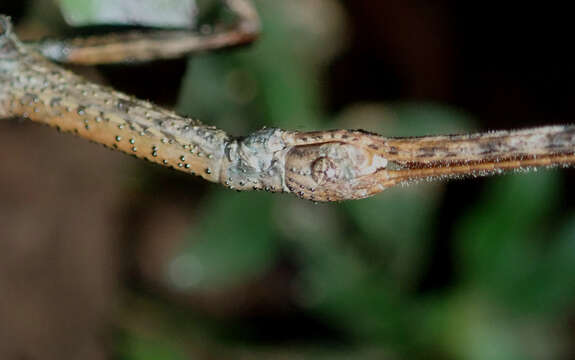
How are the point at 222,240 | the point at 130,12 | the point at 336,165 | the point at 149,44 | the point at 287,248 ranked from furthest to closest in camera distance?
the point at 287,248
the point at 222,240
the point at 149,44
the point at 130,12
the point at 336,165

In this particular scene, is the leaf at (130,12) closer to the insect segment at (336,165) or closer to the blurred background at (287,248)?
the insect segment at (336,165)

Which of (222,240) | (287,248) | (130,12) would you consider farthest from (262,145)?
(287,248)

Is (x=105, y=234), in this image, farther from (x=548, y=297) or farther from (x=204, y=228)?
(x=548, y=297)

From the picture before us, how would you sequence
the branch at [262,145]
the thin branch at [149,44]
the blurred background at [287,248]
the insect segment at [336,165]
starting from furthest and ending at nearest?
the blurred background at [287,248] → the thin branch at [149,44] → the insect segment at [336,165] → the branch at [262,145]

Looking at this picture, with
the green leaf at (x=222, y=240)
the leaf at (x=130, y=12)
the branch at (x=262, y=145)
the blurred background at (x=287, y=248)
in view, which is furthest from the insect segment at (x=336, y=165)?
the green leaf at (x=222, y=240)

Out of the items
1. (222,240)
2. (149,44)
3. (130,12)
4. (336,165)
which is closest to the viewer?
(336,165)

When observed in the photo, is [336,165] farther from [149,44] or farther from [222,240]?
[222,240]
